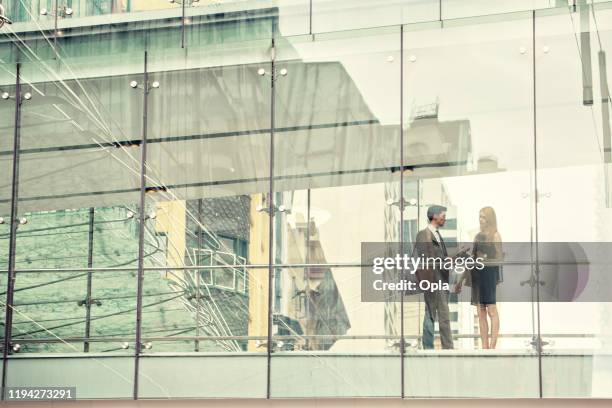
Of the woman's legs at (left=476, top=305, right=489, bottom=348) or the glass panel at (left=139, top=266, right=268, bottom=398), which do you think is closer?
the woman's legs at (left=476, top=305, right=489, bottom=348)

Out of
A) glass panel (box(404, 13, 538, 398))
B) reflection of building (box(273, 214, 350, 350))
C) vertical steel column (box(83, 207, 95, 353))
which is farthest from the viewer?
vertical steel column (box(83, 207, 95, 353))

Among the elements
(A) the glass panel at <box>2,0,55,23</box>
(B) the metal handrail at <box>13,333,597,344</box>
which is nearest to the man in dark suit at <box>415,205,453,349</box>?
(B) the metal handrail at <box>13,333,597,344</box>

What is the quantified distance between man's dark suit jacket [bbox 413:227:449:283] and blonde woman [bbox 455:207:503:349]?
1.05 feet

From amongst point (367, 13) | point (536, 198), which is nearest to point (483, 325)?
point (536, 198)

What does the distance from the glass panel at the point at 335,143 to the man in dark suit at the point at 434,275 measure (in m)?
0.45

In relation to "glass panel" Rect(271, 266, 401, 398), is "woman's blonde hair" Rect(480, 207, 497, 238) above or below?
above

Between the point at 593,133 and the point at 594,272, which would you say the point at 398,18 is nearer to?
the point at 593,133

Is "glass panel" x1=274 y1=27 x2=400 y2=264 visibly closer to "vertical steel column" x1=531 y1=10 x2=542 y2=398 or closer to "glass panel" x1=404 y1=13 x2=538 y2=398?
"glass panel" x1=404 y1=13 x2=538 y2=398

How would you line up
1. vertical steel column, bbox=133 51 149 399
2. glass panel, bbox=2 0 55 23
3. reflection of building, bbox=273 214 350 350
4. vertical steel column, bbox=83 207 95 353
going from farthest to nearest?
glass panel, bbox=2 0 55 23 → vertical steel column, bbox=83 207 95 353 → vertical steel column, bbox=133 51 149 399 → reflection of building, bbox=273 214 350 350

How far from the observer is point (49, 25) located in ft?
48.1

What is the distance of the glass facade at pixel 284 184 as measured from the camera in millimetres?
13430

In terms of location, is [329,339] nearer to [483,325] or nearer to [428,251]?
[428,251]

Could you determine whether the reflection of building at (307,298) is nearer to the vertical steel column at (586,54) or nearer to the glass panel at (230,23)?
the glass panel at (230,23)

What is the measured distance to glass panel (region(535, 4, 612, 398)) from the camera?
13156 mm
